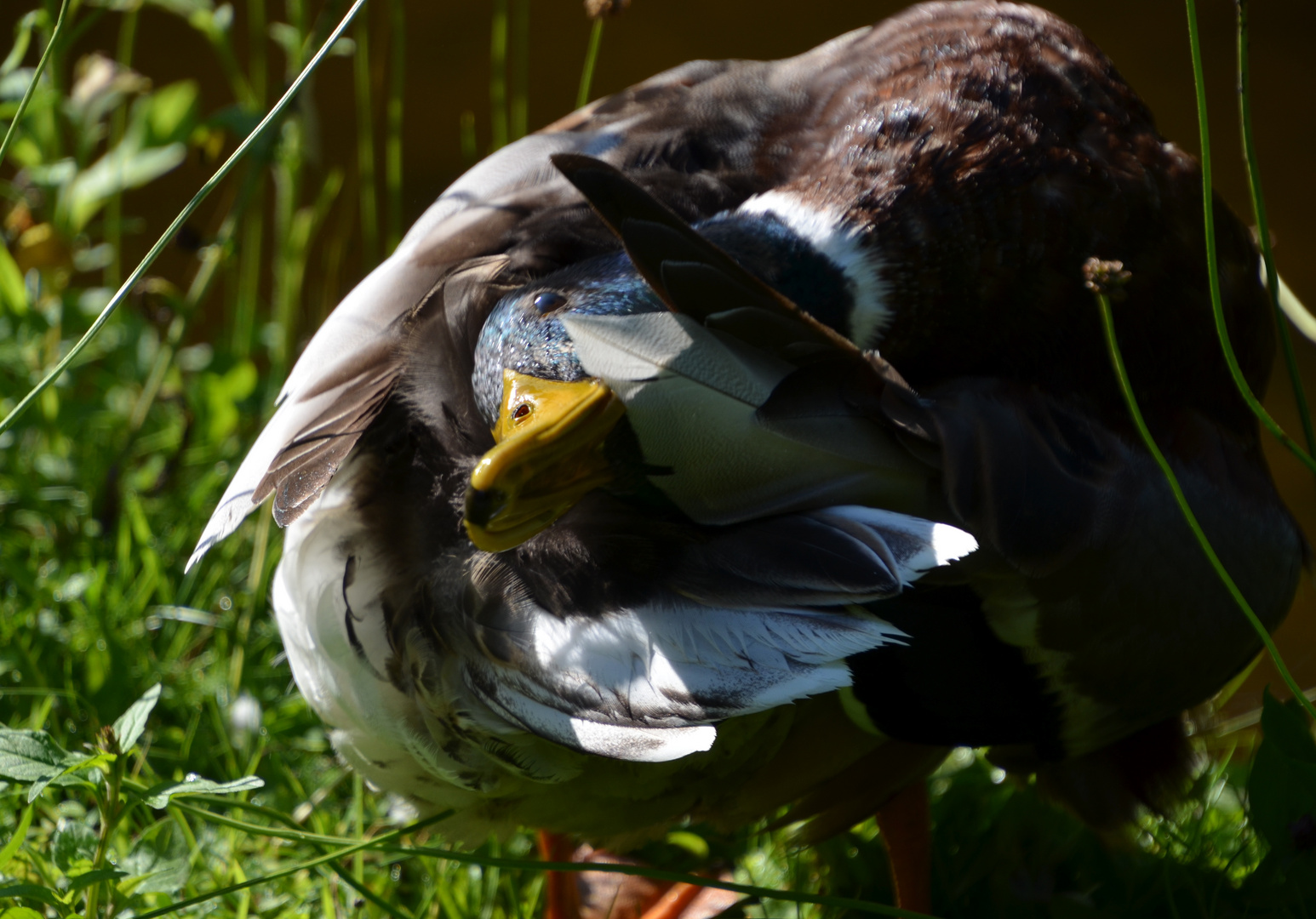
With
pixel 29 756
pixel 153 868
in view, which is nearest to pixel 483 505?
pixel 29 756

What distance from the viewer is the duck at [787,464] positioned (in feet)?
3.54

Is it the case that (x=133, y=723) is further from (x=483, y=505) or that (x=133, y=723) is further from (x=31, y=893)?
(x=483, y=505)

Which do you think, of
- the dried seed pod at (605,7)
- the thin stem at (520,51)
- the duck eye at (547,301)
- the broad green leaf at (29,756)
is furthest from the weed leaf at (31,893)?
the thin stem at (520,51)

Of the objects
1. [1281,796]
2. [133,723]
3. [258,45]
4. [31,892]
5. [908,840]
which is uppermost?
[258,45]

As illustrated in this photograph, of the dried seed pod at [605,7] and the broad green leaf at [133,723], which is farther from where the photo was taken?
the dried seed pod at [605,7]

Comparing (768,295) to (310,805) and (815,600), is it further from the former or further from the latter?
(310,805)

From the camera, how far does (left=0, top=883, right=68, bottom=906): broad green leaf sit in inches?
42.8

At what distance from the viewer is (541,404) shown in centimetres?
104

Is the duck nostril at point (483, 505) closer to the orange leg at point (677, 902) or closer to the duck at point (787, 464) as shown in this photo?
the duck at point (787, 464)

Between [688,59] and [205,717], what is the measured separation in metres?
2.13

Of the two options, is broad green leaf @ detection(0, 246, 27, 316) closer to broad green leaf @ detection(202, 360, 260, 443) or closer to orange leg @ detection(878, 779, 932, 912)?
broad green leaf @ detection(202, 360, 260, 443)

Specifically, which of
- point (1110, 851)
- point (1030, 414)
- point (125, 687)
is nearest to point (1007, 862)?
point (1110, 851)

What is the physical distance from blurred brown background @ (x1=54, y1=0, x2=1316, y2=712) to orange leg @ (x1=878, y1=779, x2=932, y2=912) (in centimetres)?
131

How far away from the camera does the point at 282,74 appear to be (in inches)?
133
